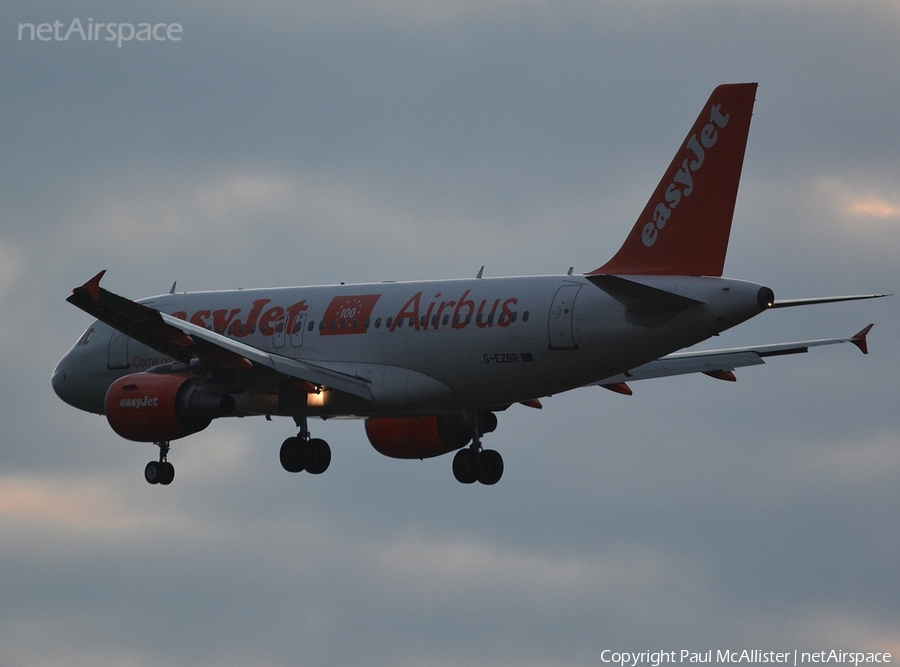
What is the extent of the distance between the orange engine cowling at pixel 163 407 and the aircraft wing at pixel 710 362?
10.1 metres

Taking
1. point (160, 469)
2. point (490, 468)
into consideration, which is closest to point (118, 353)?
point (160, 469)

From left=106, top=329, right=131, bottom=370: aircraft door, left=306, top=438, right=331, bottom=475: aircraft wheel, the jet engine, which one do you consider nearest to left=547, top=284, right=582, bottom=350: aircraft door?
the jet engine

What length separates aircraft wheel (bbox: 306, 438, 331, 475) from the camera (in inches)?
1833

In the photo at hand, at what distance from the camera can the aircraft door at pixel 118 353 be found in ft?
164

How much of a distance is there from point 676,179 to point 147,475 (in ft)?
56.7

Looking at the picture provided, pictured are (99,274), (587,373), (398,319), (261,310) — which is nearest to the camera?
(99,274)

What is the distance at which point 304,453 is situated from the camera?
153ft

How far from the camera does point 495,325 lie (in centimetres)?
4325

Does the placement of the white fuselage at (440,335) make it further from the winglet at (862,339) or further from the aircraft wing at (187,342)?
the winglet at (862,339)

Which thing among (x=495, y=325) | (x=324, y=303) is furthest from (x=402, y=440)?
(x=495, y=325)

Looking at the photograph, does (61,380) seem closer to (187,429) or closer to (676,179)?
(187,429)

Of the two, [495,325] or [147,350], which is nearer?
[495,325]

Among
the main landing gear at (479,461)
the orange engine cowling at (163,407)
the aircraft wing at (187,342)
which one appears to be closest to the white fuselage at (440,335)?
the aircraft wing at (187,342)

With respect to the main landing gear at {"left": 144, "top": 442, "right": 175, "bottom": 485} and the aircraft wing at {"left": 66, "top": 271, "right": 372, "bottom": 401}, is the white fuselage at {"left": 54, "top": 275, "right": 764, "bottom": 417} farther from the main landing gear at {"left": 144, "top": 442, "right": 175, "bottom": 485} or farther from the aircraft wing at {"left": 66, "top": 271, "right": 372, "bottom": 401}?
the main landing gear at {"left": 144, "top": 442, "right": 175, "bottom": 485}
